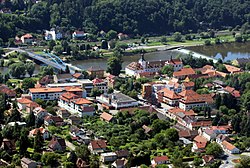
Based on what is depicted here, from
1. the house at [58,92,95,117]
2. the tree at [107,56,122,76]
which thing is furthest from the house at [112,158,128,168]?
the tree at [107,56,122,76]

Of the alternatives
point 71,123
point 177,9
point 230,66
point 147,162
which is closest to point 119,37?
point 177,9

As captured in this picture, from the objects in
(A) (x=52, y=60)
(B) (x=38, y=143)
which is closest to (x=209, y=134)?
(B) (x=38, y=143)

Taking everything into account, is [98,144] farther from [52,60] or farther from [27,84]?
[52,60]

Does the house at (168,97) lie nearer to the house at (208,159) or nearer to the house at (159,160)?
the house at (208,159)

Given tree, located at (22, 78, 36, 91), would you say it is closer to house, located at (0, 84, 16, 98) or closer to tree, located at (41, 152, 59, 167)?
house, located at (0, 84, 16, 98)

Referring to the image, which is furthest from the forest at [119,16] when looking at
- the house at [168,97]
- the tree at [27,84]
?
the house at [168,97]

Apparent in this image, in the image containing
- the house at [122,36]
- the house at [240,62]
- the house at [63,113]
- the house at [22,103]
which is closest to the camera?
the house at [63,113]
